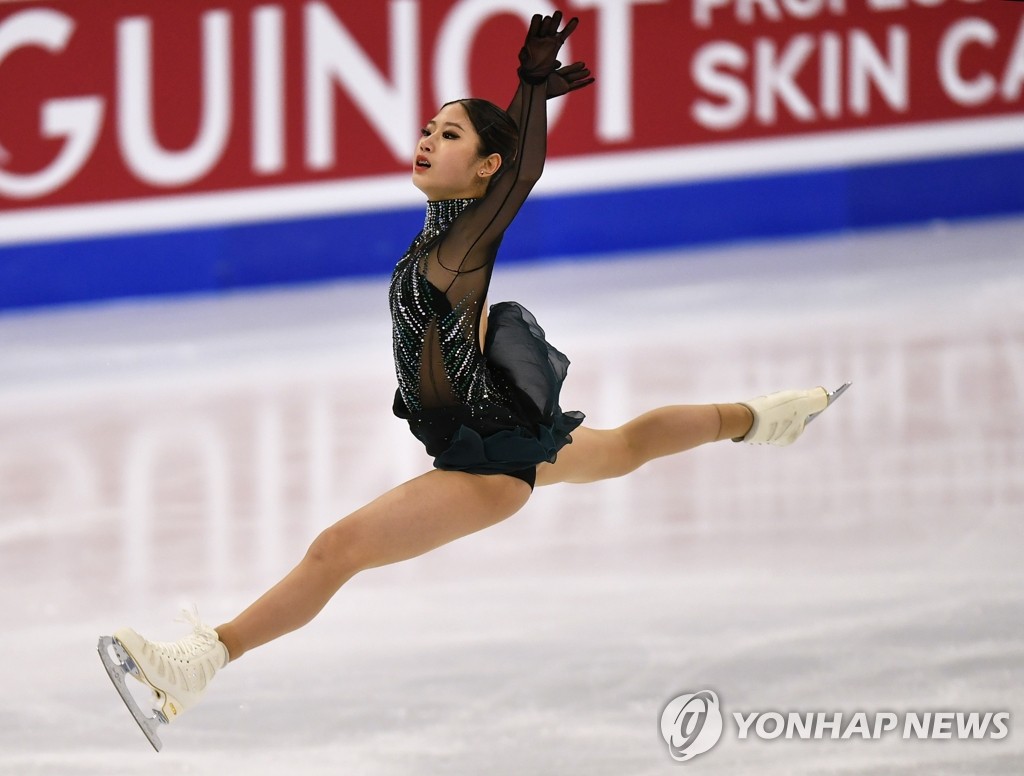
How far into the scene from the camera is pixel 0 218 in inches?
302

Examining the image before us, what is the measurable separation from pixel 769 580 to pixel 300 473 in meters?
1.70

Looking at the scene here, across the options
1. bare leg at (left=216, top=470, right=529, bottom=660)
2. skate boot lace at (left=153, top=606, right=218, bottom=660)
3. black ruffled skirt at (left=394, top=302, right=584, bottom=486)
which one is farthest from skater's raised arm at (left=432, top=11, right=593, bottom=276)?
skate boot lace at (left=153, top=606, right=218, bottom=660)

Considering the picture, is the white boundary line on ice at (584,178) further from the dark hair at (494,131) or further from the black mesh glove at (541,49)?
the black mesh glove at (541,49)

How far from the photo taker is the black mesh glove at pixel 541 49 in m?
3.07

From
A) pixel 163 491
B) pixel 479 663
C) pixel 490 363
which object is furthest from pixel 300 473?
pixel 490 363

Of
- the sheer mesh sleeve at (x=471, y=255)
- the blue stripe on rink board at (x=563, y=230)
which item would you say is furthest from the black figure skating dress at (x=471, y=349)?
the blue stripe on rink board at (x=563, y=230)

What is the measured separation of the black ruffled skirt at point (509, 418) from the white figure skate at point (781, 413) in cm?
67

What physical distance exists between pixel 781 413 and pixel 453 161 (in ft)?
3.87

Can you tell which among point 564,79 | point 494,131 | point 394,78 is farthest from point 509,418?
point 394,78

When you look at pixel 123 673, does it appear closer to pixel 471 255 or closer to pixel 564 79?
pixel 471 255

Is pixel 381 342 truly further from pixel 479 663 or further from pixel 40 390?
pixel 479 663

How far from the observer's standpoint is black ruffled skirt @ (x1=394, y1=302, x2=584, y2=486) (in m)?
3.15

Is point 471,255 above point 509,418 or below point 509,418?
above

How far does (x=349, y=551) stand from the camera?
2.99m
